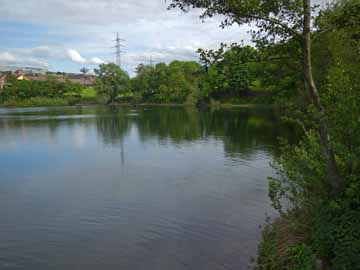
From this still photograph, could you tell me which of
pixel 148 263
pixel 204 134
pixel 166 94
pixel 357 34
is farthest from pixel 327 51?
pixel 166 94

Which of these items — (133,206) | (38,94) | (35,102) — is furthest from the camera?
(38,94)

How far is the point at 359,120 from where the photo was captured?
593cm

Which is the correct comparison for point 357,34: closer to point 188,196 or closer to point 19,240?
point 188,196

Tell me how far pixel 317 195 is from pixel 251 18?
4065 millimetres

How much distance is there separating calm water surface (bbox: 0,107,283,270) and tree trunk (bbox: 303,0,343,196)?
2.91m

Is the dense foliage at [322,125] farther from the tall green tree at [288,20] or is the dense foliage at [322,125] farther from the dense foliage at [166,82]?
the dense foliage at [166,82]

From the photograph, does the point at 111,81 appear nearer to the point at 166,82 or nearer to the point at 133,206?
the point at 166,82

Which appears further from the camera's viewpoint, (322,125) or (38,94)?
(38,94)

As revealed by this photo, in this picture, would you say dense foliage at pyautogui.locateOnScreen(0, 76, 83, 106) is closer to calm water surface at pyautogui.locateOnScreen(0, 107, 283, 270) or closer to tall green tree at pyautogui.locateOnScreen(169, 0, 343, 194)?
calm water surface at pyautogui.locateOnScreen(0, 107, 283, 270)

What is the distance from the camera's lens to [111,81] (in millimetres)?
116625

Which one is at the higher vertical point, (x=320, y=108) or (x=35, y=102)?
(x=35, y=102)

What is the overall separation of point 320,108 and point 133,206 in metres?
8.15

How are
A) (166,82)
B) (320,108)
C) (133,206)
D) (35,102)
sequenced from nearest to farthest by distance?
(320,108), (133,206), (166,82), (35,102)

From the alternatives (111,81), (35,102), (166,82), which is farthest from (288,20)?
(35,102)
